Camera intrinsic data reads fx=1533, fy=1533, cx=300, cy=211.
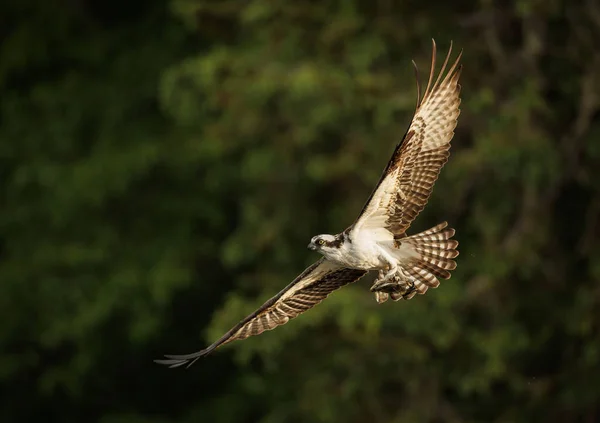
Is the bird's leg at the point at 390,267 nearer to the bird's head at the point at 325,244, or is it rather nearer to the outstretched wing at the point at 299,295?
the bird's head at the point at 325,244

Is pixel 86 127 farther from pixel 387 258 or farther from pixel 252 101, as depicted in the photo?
pixel 387 258

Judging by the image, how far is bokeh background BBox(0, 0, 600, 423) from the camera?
16781 millimetres

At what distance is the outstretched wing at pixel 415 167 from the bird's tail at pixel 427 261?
0.17m

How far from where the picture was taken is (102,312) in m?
20.8

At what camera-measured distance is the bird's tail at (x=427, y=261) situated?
988 cm

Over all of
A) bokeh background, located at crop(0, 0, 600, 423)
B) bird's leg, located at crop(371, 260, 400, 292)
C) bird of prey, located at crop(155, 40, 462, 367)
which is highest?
bokeh background, located at crop(0, 0, 600, 423)

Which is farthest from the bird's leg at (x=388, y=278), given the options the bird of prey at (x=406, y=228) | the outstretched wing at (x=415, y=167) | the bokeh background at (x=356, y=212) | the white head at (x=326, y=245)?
the bokeh background at (x=356, y=212)

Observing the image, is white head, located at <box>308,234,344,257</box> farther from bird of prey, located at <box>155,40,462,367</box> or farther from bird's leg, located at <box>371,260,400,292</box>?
bird's leg, located at <box>371,260,400,292</box>

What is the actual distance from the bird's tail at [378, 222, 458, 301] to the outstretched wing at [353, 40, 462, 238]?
0.56ft

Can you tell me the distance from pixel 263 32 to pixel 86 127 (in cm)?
536

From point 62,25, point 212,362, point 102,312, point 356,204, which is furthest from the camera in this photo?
point 62,25

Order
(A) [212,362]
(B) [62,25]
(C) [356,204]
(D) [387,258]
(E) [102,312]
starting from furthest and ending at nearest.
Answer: (B) [62,25] < (A) [212,362] < (E) [102,312] < (C) [356,204] < (D) [387,258]

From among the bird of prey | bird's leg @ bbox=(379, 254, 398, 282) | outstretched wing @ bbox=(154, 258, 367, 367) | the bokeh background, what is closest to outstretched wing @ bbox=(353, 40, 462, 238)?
the bird of prey

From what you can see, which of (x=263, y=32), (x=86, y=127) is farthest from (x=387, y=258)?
(x=86, y=127)
